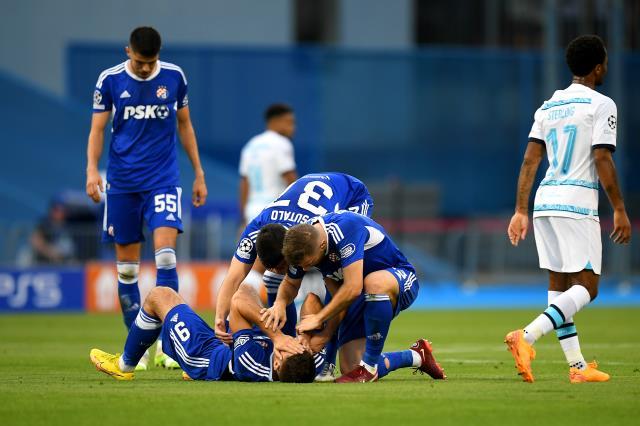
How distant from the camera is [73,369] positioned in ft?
33.8

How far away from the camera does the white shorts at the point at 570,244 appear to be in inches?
344

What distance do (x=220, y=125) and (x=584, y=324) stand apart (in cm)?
1056

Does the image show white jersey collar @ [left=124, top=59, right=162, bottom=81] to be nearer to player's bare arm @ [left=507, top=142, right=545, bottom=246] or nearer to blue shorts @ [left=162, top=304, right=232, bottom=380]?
blue shorts @ [left=162, top=304, right=232, bottom=380]

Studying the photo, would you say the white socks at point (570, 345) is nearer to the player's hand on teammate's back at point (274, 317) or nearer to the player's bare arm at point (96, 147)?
the player's hand on teammate's back at point (274, 317)

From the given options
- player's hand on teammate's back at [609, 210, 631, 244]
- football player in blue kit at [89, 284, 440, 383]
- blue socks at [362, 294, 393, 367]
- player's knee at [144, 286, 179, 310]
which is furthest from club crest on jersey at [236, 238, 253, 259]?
player's hand on teammate's back at [609, 210, 631, 244]

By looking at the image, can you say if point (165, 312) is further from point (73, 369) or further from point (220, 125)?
point (220, 125)

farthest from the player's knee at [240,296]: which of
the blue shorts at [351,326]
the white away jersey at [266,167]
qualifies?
the white away jersey at [266,167]

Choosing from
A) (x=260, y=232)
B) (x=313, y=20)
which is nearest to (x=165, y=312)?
(x=260, y=232)

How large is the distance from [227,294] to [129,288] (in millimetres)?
1975

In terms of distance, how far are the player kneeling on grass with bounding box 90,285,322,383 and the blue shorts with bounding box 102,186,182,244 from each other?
1857 millimetres

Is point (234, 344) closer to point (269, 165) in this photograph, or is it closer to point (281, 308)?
point (281, 308)

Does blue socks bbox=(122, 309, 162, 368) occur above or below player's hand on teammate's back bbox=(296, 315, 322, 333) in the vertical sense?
below

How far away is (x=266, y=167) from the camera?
49.5 feet

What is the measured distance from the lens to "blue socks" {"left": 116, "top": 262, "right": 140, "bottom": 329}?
10.8 m
